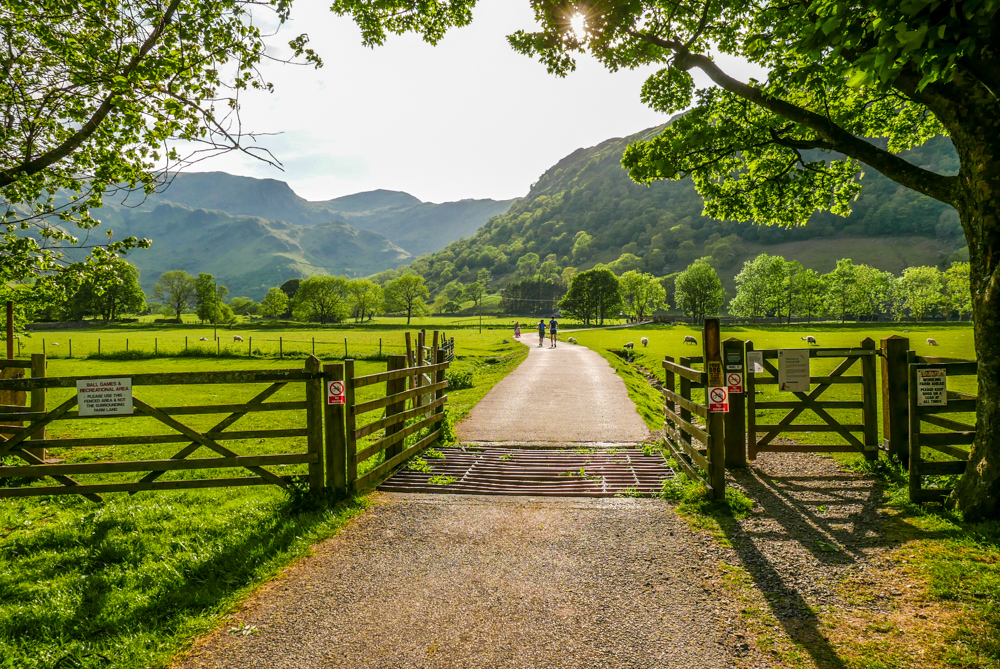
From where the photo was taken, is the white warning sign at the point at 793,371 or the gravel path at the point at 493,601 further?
A: the white warning sign at the point at 793,371

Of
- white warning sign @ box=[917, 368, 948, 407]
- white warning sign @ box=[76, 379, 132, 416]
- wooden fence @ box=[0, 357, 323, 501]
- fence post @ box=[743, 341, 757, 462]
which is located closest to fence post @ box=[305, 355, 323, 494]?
Answer: wooden fence @ box=[0, 357, 323, 501]

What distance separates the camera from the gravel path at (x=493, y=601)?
3.62m

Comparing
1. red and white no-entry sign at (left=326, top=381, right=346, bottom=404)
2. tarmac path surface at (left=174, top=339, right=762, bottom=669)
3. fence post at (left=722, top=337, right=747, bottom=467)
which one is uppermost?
red and white no-entry sign at (left=326, top=381, right=346, bottom=404)

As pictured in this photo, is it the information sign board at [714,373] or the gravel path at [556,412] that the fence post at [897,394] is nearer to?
the information sign board at [714,373]

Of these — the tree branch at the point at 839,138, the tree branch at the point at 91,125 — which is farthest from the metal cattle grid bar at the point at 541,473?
the tree branch at the point at 91,125

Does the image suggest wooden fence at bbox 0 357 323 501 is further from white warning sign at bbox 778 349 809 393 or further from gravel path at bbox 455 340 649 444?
white warning sign at bbox 778 349 809 393

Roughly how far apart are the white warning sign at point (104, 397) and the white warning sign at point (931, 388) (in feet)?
33.7

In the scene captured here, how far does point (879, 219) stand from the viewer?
19688 cm

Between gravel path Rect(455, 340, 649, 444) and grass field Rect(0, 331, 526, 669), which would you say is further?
gravel path Rect(455, 340, 649, 444)

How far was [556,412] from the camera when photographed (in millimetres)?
14289

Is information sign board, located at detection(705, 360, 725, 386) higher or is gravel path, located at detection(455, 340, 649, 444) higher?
information sign board, located at detection(705, 360, 725, 386)

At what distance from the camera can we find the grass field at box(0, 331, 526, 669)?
3.82m

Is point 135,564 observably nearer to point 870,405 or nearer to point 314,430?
point 314,430

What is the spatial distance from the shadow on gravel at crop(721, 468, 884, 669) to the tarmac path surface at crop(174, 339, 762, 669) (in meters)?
0.43
